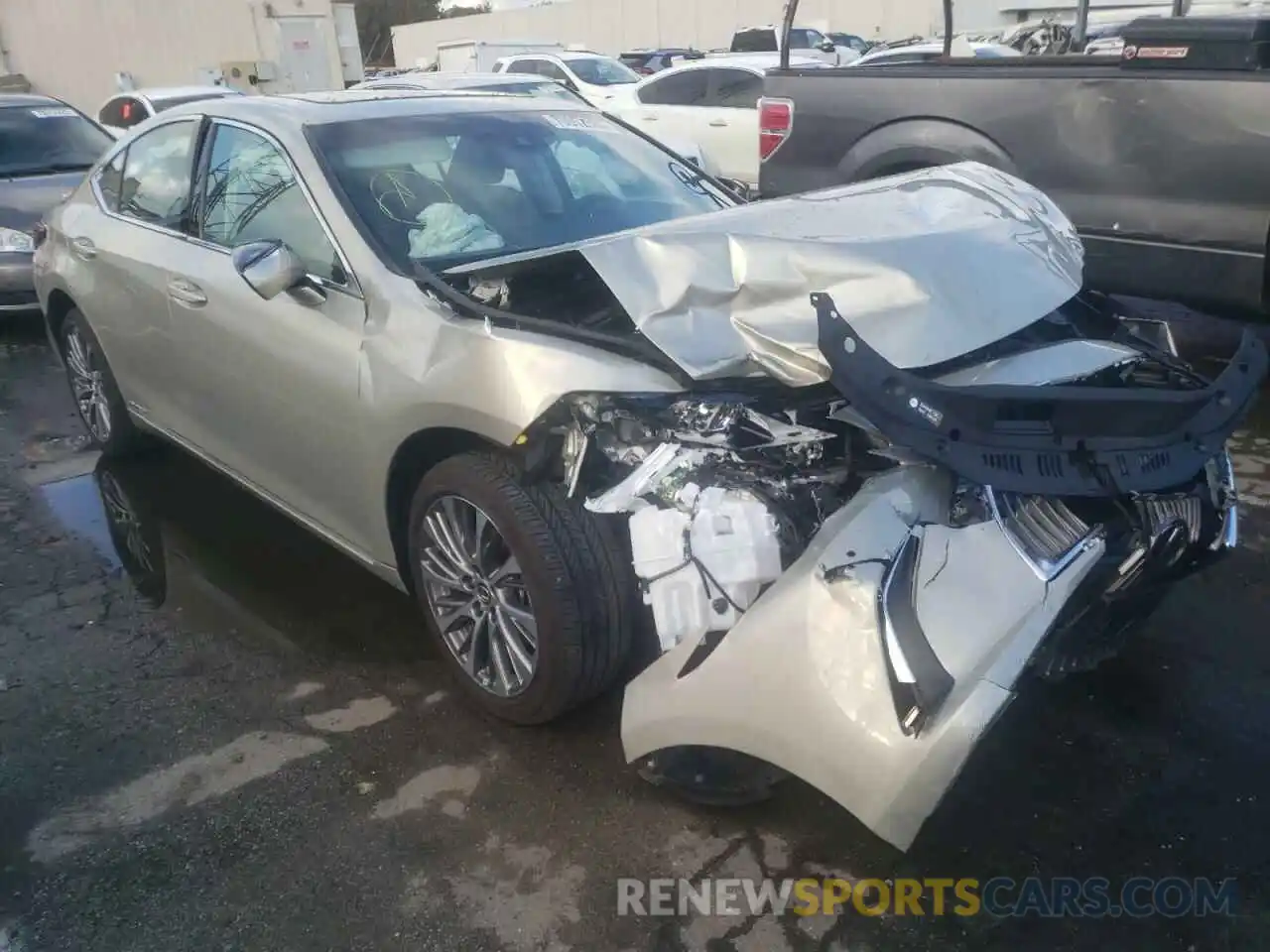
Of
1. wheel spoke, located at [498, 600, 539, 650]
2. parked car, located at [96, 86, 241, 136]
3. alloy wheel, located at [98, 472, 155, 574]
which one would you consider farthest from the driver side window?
parked car, located at [96, 86, 241, 136]

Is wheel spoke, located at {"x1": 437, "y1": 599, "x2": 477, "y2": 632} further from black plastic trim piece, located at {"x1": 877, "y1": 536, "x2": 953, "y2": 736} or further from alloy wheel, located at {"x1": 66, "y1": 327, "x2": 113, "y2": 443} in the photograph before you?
alloy wheel, located at {"x1": 66, "y1": 327, "x2": 113, "y2": 443}

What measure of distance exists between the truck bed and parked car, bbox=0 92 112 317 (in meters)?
5.70

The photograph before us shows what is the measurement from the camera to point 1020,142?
206 inches

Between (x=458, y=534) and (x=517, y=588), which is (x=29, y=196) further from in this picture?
(x=517, y=588)

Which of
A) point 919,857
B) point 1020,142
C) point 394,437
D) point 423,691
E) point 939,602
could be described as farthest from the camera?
point 1020,142

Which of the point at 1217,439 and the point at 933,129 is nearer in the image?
the point at 1217,439

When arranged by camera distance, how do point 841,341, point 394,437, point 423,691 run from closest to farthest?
1. point 841,341
2. point 394,437
3. point 423,691

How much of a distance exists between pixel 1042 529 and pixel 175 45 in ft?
92.9

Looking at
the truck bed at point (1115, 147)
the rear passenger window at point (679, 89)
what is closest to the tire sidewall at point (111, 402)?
the truck bed at point (1115, 147)

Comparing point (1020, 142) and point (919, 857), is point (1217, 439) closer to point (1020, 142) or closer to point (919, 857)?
point (919, 857)

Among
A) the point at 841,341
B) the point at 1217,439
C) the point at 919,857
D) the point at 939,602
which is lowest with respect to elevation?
the point at 919,857

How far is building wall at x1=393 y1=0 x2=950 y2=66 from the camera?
30234mm

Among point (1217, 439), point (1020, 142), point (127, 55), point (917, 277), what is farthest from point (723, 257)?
point (127, 55)

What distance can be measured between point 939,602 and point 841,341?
23.8 inches
